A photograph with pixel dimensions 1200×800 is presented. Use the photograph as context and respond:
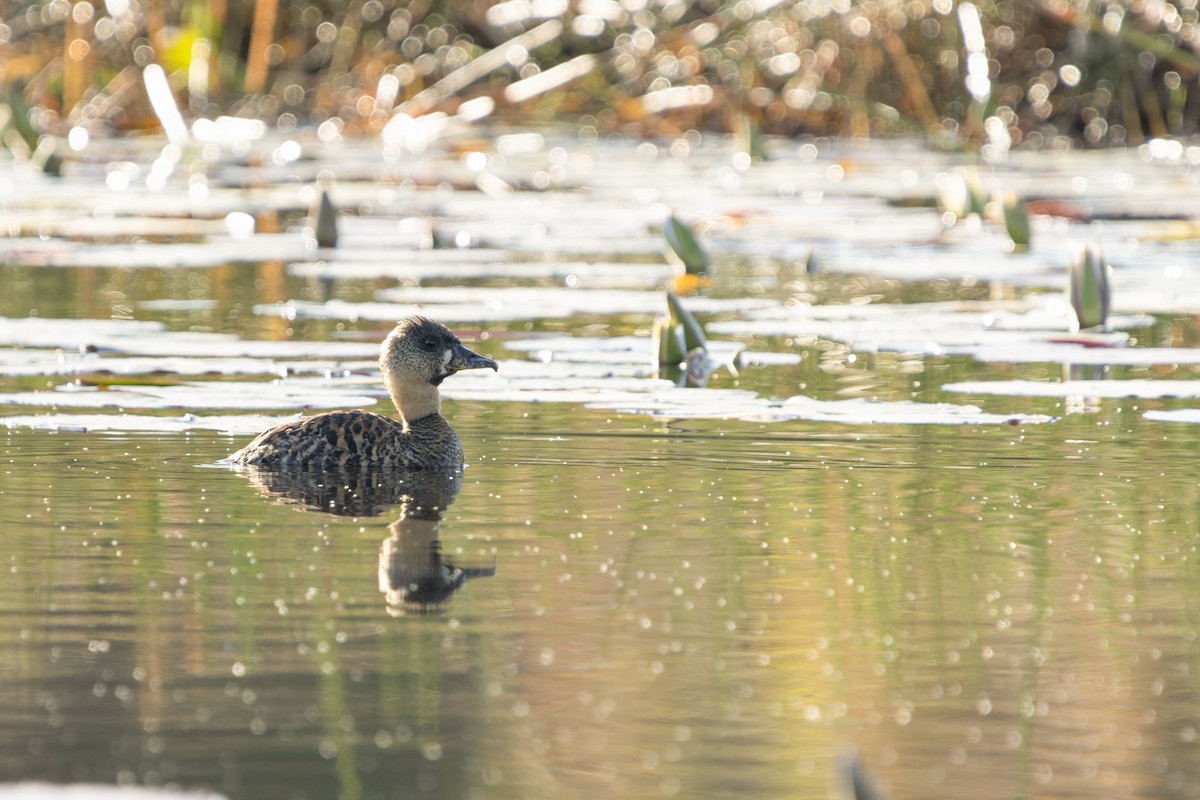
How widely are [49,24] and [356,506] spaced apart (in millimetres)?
12745

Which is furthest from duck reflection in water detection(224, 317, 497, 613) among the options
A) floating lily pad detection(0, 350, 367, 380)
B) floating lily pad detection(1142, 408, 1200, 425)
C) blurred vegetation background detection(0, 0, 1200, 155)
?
blurred vegetation background detection(0, 0, 1200, 155)

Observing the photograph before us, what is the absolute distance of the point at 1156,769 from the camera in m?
3.04

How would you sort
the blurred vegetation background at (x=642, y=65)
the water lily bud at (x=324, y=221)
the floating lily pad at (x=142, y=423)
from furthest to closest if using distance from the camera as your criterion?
1. the blurred vegetation background at (x=642, y=65)
2. the water lily bud at (x=324, y=221)
3. the floating lily pad at (x=142, y=423)

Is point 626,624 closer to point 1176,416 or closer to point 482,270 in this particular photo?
point 1176,416

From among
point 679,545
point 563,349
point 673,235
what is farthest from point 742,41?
point 679,545

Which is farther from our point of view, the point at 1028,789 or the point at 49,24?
the point at 49,24

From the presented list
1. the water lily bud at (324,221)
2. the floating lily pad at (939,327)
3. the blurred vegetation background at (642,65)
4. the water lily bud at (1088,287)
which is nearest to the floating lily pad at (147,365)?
the floating lily pad at (939,327)

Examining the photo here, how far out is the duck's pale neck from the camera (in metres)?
6.10

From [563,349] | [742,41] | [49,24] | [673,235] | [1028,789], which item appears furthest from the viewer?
[49,24]

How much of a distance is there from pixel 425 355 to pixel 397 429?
307 millimetres

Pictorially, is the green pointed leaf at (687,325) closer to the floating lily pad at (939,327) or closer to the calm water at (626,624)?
the floating lily pad at (939,327)

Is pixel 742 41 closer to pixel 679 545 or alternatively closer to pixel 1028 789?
pixel 679 545

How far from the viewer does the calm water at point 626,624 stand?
10.1ft

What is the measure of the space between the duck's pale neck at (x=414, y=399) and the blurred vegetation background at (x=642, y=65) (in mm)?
8844
